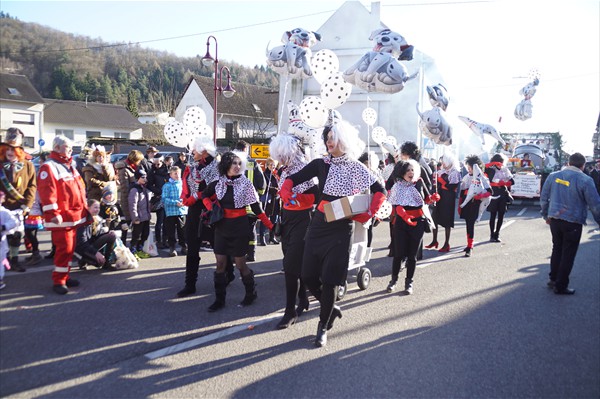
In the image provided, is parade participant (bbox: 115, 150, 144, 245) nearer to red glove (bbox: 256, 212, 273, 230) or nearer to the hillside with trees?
red glove (bbox: 256, 212, 273, 230)

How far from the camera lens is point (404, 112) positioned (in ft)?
89.8

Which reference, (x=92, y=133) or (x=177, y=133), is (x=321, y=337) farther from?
(x=92, y=133)

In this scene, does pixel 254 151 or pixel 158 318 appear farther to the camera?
pixel 254 151

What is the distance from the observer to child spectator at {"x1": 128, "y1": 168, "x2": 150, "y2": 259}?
26.4ft

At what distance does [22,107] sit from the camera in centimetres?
4347

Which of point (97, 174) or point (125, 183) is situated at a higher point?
point (97, 174)

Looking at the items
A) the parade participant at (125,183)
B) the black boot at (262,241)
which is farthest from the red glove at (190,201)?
the black boot at (262,241)

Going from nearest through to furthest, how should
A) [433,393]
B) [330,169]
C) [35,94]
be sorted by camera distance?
[433,393], [330,169], [35,94]

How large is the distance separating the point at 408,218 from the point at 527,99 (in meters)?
15.5

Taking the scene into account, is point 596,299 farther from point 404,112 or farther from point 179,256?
point 404,112

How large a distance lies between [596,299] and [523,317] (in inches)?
63.9

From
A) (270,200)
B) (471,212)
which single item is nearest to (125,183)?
(270,200)

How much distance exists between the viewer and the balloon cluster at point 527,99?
732 inches

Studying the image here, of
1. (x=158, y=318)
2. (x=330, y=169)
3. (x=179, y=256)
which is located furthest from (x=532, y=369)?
(x=179, y=256)
